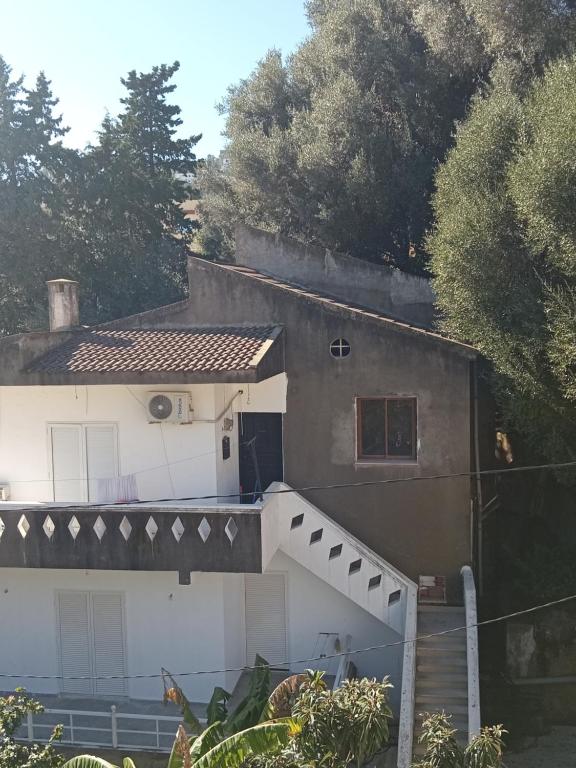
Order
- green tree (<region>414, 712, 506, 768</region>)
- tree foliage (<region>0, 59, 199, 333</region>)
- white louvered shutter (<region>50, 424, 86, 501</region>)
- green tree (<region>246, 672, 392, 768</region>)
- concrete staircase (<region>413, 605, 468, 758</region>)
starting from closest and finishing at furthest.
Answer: green tree (<region>414, 712, 506, 768</region>)
green tree (<region>246, 672, 392, 768</region>)
concrete staircase (<region>413, 605, 468, 758</region>)
white louvered shutter (<region>50, 424, 86, 501</region>)
tree foliage (<region>0, 59, 199, 333</region>)

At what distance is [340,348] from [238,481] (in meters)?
3.65

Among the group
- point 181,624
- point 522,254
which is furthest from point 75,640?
point 522,254

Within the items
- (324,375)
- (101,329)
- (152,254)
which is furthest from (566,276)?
(152,254)

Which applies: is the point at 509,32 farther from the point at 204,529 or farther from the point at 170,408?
the point at 204,529

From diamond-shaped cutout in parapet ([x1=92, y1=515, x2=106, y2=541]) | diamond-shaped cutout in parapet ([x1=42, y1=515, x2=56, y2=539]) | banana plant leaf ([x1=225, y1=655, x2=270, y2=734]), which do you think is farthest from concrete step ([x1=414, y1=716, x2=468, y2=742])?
diamond-shaped cutout in parapet ([x1=42, y1=515, x2=56, y2=539])

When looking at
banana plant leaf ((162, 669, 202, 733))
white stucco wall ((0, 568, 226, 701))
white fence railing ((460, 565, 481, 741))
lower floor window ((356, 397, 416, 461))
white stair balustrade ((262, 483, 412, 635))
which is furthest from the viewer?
lower floor window ((356, 397, 416, 461))

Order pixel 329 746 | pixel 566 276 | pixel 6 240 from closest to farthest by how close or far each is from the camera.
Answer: pixel 329 746 < pixel 566 276 < pixel 6 240

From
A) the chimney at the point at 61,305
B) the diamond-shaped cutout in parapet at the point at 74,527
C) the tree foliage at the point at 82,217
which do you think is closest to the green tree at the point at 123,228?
the tree foliage at the point at 82,217

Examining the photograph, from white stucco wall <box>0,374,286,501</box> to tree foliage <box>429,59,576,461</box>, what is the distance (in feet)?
14.3

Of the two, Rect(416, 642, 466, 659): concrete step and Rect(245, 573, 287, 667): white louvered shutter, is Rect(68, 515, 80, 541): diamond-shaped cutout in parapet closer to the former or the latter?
Rect(245, 573, 287, 667): white louvered shutter

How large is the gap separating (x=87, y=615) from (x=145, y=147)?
20.0 meters

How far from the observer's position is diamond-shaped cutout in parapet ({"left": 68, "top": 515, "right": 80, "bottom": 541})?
1293cm

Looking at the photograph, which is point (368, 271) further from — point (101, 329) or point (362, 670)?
point (362, 670)

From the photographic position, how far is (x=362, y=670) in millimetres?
14602
